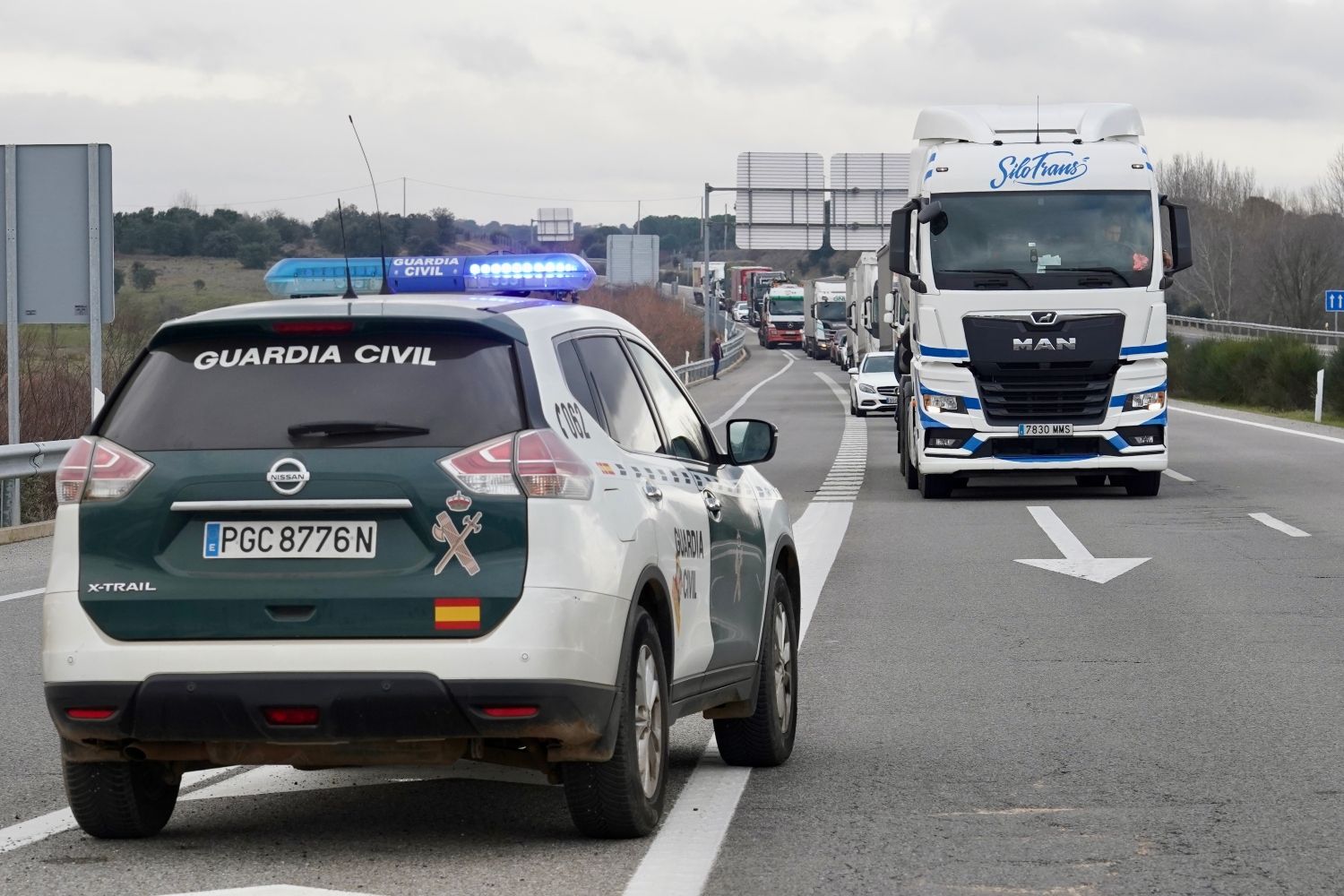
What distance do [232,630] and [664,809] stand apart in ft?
5.57

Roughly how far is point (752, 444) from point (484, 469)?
1965 millimetres

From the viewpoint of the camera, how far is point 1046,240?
829 inches

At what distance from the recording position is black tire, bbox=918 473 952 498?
22.1 m

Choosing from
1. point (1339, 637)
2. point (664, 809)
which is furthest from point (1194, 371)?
point (664, 809)

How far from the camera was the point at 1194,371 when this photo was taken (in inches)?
2355

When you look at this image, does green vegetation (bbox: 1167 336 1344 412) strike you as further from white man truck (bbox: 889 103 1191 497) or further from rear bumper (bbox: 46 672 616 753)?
rear bumper (bbox: 46 672 616 753)

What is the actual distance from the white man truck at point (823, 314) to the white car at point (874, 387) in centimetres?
4255

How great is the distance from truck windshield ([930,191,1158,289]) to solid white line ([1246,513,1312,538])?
295 cm

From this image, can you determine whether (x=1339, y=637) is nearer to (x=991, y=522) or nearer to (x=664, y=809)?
(x=664, y=809)

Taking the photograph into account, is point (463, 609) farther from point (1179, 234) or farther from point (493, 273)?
point (1179, 234)

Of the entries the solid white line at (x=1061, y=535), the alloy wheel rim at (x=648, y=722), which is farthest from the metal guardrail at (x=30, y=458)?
the alloy wheel rim at (x=648, y=722)

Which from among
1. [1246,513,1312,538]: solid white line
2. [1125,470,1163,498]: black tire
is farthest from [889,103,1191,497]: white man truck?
[1246,513,1312,538]: solid white line

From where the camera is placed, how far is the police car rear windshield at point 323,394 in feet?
18.9

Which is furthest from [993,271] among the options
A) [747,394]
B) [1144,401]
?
[747,394]
